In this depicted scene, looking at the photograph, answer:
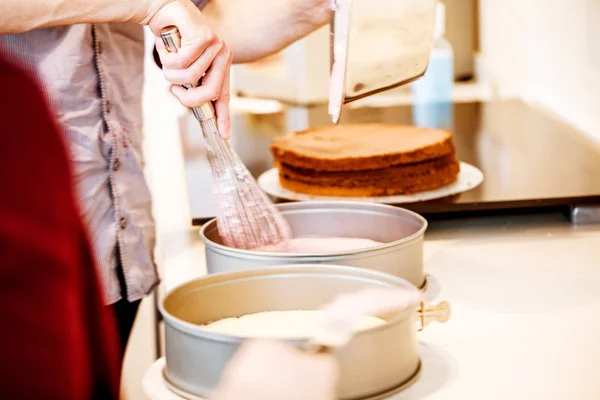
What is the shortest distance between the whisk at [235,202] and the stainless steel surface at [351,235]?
2cm

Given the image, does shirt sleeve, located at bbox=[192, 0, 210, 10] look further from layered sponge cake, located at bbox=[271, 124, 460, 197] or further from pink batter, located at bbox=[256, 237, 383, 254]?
pink batter, located at bbox=[256, 237, 383, 254]

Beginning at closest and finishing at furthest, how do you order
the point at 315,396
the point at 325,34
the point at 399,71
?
the point at 315,396 < the point at 399,71 < the point at 325,34

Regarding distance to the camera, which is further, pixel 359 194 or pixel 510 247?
pixel 359 194

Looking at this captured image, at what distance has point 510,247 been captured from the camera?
1.06m

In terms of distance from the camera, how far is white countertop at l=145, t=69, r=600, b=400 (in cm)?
71

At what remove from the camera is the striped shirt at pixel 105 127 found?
923 mm

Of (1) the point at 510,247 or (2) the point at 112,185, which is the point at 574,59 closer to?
(1) the point at 510,247

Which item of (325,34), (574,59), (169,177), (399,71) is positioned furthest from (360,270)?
(325,34)

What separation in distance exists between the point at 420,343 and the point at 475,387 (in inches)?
3.8

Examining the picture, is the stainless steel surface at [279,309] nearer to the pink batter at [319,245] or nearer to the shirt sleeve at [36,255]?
the pink batter at [319,245]

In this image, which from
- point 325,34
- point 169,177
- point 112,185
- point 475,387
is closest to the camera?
point 475,387

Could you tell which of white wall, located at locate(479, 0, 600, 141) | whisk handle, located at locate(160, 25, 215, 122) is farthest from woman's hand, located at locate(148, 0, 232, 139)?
white wall, located at locate(479, 0, 600, 141)

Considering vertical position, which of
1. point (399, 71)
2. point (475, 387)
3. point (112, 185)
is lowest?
point (475, 387)

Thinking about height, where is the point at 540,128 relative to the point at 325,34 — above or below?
below
